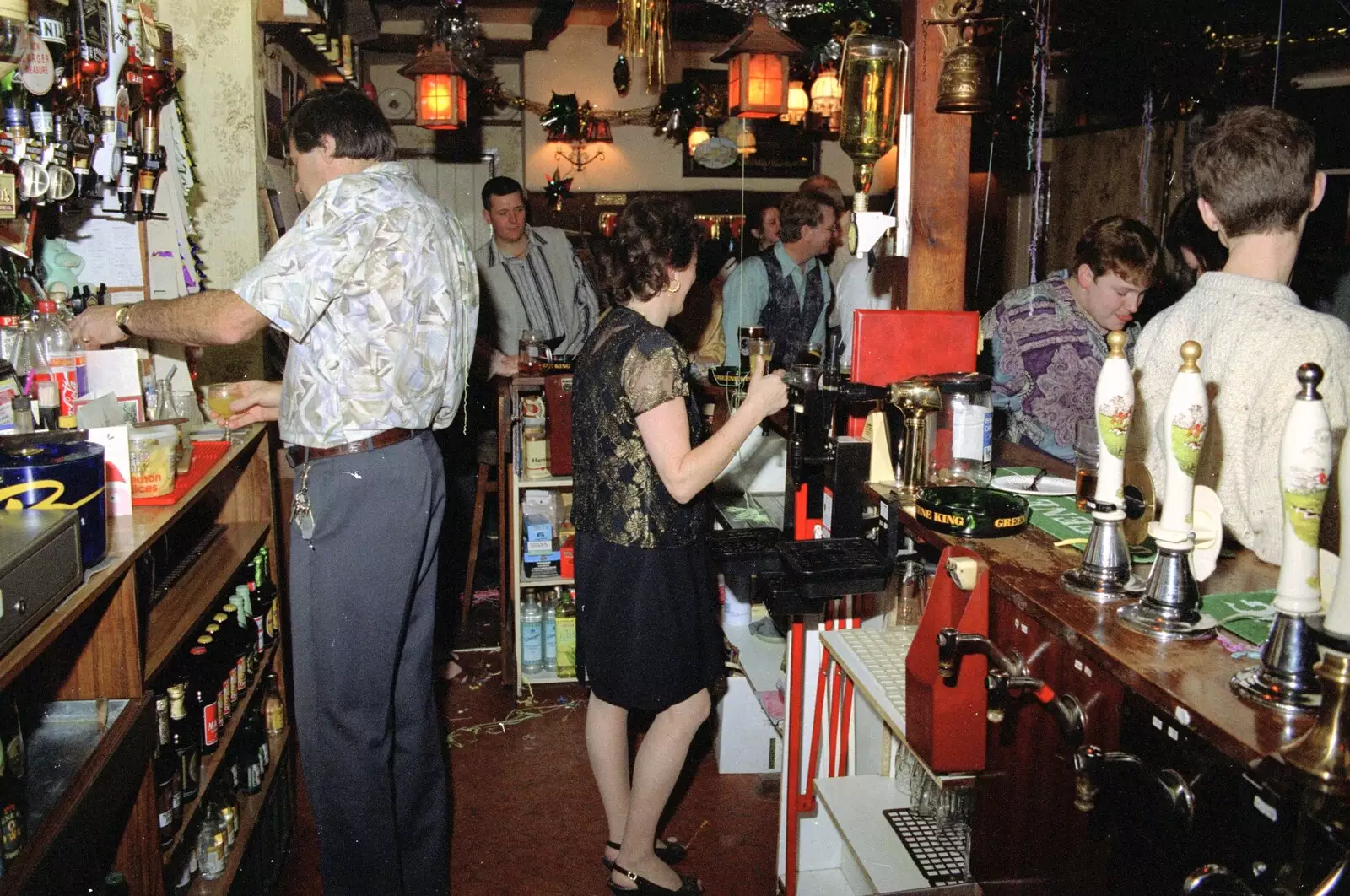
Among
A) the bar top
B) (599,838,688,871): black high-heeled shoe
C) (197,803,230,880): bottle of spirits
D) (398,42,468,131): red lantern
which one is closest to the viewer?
the bar top

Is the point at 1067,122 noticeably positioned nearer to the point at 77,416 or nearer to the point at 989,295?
Result: the point at 989,295

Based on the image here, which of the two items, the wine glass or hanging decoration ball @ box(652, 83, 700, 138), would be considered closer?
the wine glass

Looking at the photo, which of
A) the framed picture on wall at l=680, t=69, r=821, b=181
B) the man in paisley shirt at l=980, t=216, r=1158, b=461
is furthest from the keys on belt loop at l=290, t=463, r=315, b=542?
the framed picture on wall at l=680, t=69, r=821, b=181

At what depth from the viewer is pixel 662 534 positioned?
2371mm

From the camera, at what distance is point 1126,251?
301 centimetres

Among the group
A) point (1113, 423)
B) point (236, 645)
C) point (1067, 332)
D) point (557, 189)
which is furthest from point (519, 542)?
point (557, 189)

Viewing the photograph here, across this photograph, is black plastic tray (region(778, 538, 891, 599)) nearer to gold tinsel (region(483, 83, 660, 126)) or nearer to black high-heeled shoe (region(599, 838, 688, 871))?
black high-heeled shoe (region(599, 838, 688, 871))

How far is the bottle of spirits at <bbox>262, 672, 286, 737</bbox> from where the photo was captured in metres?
3.06

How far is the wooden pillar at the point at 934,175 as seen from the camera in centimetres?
283

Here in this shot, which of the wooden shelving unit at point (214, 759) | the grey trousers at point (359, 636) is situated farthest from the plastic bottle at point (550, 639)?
the grey trousers at point (359, 636)

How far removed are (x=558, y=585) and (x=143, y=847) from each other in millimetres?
2146

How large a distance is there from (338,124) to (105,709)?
4.50ft

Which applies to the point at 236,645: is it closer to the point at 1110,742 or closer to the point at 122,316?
the point at 122,316

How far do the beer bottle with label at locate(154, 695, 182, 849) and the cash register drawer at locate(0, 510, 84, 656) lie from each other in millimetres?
665
